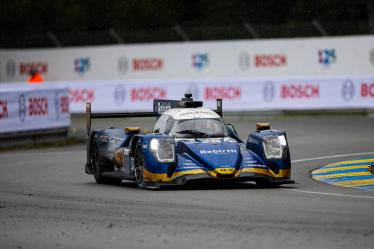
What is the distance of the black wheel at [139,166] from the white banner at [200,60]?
73.1 ft

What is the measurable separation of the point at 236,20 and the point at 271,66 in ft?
14.6

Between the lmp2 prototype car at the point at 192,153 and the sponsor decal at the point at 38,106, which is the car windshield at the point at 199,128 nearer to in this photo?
the lmp2 prototype car at the point at 192,153

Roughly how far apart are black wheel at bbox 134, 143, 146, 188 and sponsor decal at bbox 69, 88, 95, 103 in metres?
20.9

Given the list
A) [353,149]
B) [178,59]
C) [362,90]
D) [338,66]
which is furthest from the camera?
[178,59]

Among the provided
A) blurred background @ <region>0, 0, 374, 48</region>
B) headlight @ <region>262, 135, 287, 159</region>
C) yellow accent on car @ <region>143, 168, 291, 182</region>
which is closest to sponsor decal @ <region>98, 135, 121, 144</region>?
yellow accent on car @ <region>143, 168, 291, 182</region>

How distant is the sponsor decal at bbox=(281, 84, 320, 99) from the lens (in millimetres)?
34000

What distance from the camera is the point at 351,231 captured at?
415 inches

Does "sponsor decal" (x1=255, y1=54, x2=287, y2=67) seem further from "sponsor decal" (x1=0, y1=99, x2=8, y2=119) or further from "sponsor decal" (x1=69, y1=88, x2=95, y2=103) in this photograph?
"sponsor decal" (x1=0, y1=99, x2=8, y2=119)

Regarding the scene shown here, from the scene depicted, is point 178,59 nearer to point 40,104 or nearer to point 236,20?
point 236,20

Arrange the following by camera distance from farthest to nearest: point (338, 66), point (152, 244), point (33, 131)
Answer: point (338, 66)
point (33, 131)
point (152, 244)

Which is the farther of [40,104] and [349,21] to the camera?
[349,21]

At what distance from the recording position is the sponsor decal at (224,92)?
3469 cm

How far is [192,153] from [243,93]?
19593 mm

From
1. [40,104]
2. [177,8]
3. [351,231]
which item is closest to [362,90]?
[40,104]
